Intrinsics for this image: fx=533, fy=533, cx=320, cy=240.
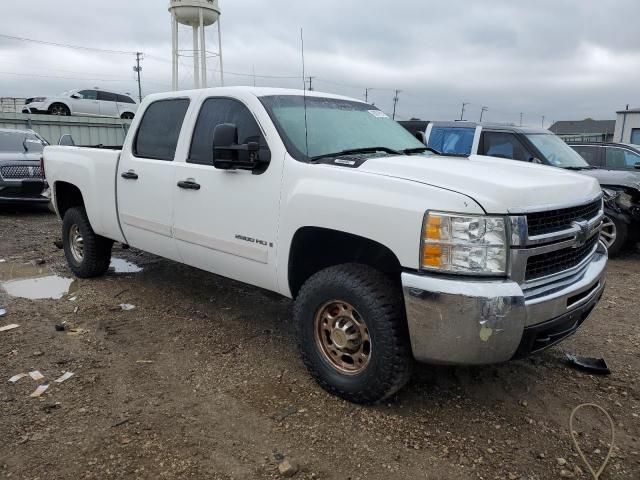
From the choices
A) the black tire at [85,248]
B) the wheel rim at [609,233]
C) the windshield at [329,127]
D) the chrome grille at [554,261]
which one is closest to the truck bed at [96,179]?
the black tire at [85,248]

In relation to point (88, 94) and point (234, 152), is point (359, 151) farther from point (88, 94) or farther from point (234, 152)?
point (88, 94)

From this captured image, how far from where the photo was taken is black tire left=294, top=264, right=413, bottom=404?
2.96 metres

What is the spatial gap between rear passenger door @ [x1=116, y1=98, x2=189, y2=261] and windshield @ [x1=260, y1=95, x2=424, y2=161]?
109 centimetres

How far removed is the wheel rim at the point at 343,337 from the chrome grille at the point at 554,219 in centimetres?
107

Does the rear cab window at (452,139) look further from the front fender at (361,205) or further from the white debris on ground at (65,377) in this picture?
the white debris on ground at (65,377)

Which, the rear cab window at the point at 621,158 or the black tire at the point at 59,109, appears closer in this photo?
the rear cab window at the point at 621,158

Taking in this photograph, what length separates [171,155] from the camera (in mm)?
4480

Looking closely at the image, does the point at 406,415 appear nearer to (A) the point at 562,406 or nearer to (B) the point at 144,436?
(A) the point at 562,406

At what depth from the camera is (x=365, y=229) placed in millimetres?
2965

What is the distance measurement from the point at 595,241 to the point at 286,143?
2.26 m

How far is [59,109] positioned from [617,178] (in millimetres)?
23844

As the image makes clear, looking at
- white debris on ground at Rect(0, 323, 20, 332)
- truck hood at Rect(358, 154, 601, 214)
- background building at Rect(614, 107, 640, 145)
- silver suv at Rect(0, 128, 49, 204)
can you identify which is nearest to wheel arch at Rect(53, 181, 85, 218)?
white debris on ground at Rect(0, 323, 20, 332)

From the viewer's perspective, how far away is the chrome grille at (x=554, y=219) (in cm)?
284

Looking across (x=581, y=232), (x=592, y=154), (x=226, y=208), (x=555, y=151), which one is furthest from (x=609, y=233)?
(x=226, y=208)
